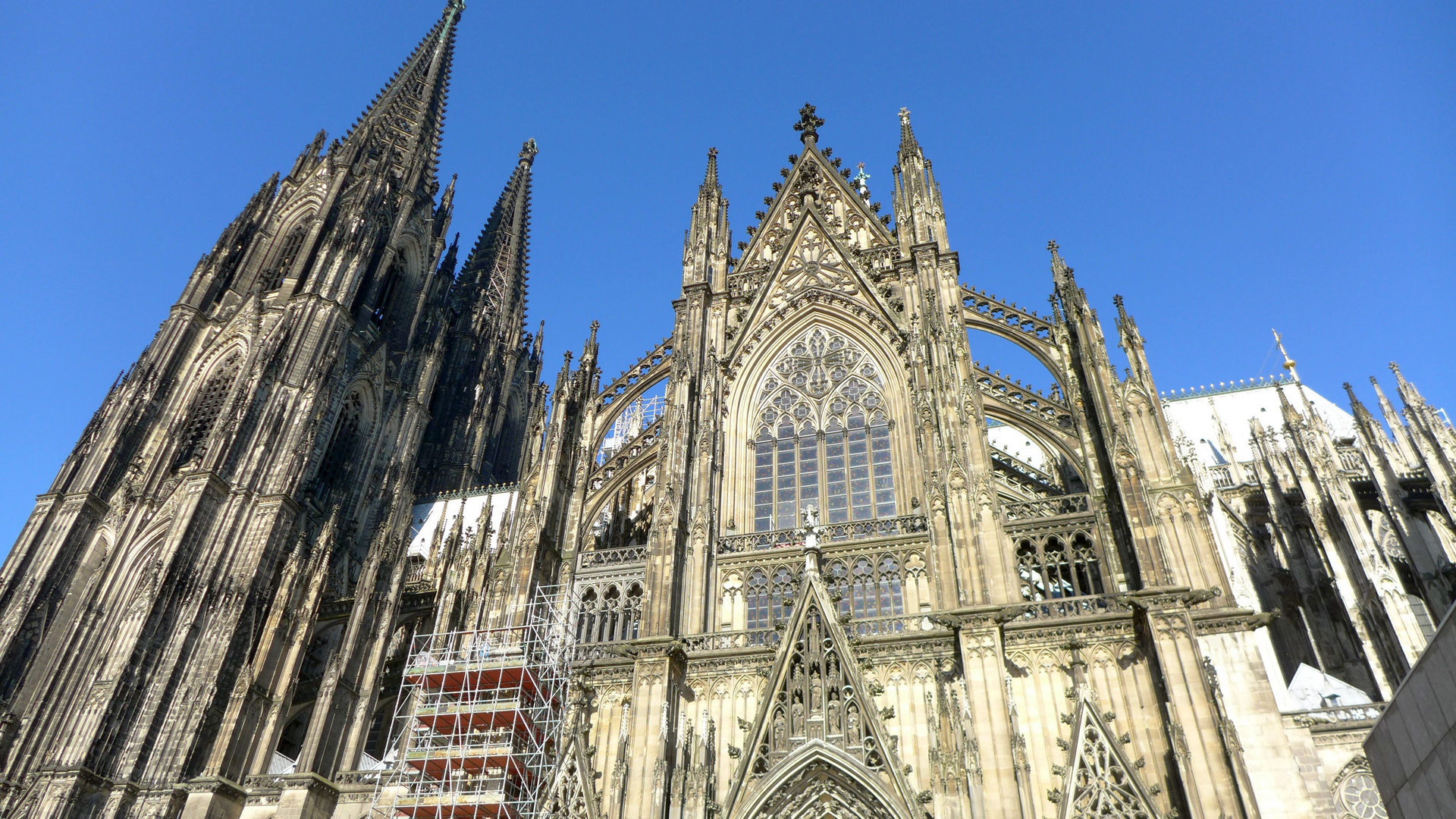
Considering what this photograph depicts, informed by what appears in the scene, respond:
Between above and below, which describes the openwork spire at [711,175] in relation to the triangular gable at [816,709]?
above

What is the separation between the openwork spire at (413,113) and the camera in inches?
2040

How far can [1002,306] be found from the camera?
23.5m

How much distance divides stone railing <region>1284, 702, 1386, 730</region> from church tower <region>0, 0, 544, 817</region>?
835 inches

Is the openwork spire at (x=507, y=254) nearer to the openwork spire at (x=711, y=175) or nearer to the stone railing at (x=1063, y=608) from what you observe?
the openwork spire at (x=711, y=175)

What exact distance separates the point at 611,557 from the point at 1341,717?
59.8 feet

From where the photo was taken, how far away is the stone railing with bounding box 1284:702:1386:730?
69.7 ft

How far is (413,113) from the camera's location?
55.9 meters

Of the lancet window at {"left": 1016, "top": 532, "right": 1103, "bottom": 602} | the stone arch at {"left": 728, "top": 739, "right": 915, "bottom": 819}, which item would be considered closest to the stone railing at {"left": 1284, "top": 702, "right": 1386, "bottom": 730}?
the lancet window at {"left": 1016, "top": 532, "right": 1103, "bottom": 602}

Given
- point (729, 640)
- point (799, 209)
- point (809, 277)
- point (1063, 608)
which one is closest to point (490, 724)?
point (729, 640)

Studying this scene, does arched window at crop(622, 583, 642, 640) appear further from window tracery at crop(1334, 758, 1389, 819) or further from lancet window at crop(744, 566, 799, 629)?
window tracery at crop(1334, 758, 1389, 819)

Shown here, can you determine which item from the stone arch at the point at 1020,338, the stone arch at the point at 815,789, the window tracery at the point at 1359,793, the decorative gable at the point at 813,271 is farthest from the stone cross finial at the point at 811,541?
the window tracery at the point at 1359,793

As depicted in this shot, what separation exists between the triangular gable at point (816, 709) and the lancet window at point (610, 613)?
12.7ft

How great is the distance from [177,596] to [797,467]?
2075 cm

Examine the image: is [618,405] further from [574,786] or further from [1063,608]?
[1063,608]
